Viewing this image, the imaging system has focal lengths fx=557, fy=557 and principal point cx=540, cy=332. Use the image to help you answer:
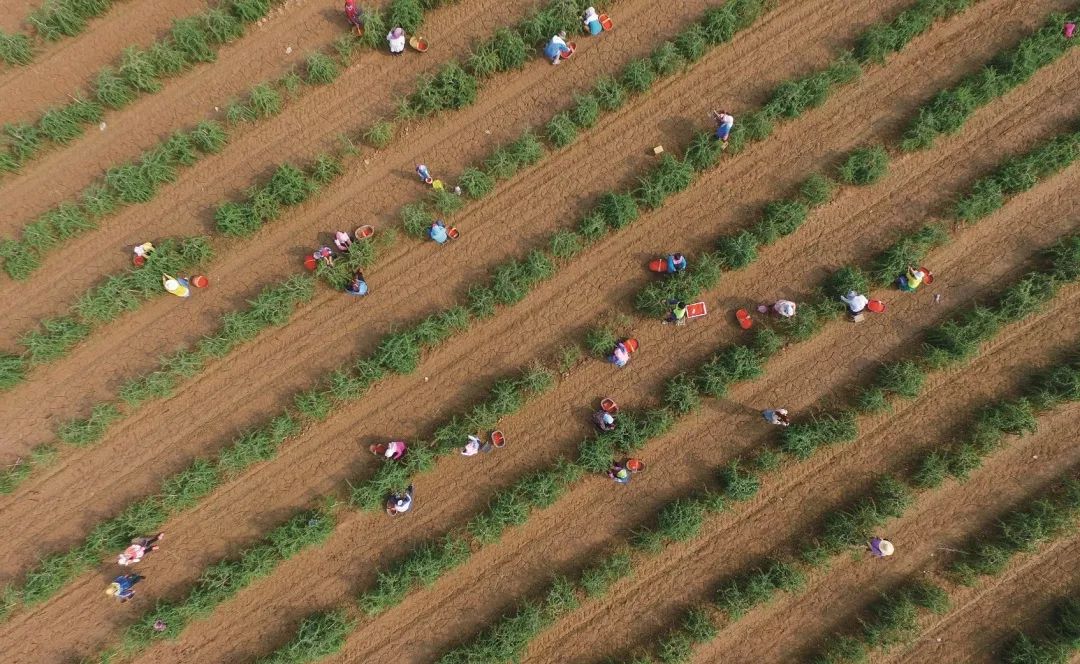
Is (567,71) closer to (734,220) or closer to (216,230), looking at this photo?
(734,220)

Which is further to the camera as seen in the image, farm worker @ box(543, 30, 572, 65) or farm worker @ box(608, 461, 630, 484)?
farm worker @ box(543, 30, 572, 65)

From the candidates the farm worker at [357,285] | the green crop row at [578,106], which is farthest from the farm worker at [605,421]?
the farm worker at [357,285]

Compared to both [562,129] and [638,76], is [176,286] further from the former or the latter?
[638,76]

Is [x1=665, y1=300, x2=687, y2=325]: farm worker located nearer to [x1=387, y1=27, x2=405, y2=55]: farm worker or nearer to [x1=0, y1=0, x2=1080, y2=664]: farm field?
[x1=0, y1=0, x2=1080, y2=664]: farm field

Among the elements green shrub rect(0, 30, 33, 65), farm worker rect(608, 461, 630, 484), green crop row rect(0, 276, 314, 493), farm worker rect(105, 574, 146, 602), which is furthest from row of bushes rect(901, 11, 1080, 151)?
green shrub rect(0, 30, 33, 65)

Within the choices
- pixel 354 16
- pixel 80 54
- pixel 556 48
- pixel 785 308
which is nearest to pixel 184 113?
pixel 80 54
